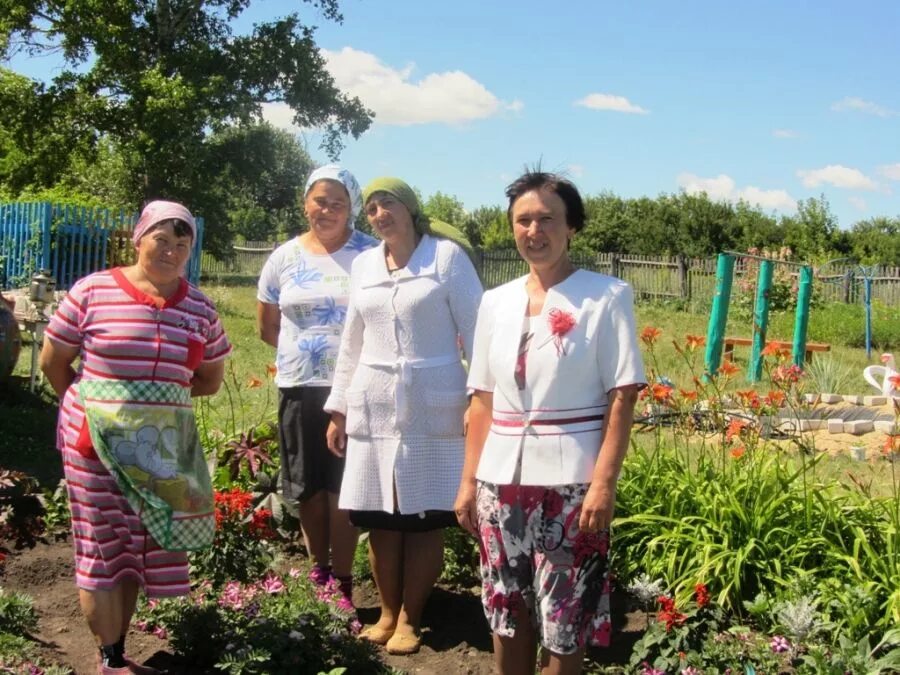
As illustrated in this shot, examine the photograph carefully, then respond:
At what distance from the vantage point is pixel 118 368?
3250 millimetres

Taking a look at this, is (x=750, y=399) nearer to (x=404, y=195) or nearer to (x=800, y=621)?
(x=800, y=621)

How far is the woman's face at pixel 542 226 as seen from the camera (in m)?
2.84

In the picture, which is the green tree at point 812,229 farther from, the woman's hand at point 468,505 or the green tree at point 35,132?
the woman's hand at point 468,505

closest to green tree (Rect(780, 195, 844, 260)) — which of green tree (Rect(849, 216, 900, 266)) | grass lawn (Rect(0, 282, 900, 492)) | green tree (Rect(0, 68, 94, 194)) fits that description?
green tree (Rect(849, 216, 900, 266))

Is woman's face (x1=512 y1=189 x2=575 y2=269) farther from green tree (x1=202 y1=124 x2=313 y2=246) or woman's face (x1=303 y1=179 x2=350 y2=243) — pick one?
green tree (x1=202 y1=124 x2=313 y2=246)

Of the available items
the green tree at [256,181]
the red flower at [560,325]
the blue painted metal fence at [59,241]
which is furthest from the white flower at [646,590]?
the green tree at [256,181]

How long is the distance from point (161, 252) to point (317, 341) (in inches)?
37.7

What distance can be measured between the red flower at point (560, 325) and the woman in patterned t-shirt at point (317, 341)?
151 cm

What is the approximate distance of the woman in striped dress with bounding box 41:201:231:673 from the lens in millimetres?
3266

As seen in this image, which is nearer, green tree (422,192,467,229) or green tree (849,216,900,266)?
green tree (849,216,900,266)

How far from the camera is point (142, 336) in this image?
327 centimetres

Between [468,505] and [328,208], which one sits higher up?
[328,208]

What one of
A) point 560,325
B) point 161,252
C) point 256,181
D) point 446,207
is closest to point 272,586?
point 161,252

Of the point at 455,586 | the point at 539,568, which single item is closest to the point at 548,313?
the point at 539,568
